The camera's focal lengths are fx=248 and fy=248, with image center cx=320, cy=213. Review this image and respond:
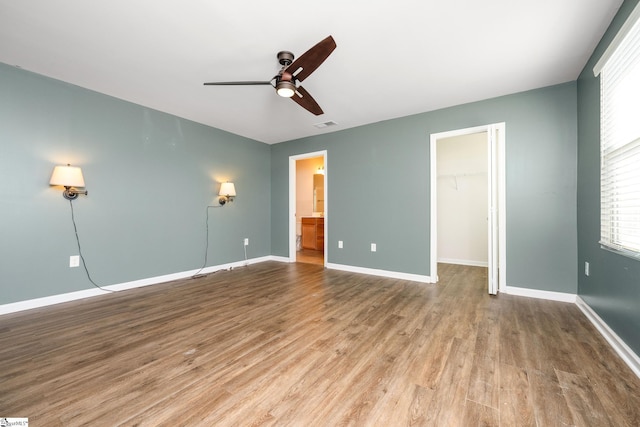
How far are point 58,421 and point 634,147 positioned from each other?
3686 mm

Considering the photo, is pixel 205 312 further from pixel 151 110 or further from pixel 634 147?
pixel 634 147

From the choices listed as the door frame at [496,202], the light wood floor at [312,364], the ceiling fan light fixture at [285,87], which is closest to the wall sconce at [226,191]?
the light wood floor at [312,364]

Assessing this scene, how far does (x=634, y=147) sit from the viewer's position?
65.4 inches

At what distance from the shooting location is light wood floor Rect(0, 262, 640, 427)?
4.07ft

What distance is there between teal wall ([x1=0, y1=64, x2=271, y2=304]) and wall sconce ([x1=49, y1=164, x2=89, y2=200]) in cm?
10

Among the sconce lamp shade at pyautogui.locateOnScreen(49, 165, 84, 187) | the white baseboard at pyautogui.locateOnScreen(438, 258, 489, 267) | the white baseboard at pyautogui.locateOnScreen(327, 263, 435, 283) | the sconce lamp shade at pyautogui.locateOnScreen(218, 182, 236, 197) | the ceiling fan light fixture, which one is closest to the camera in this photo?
the ceiling fan light fixture

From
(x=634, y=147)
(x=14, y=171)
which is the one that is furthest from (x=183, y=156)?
(x=634, y=147)

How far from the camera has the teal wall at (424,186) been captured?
2.81 metres

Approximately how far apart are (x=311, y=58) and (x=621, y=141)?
2386mm

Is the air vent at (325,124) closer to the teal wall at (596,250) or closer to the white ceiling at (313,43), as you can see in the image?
the white ceiling at (313,43)

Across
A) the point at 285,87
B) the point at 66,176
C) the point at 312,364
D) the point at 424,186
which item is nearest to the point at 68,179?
the point at 66,176

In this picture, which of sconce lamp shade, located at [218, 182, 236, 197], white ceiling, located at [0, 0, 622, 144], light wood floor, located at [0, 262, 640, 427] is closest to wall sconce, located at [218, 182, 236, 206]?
sconce lamp shade, located at [218, 182, 236, 197]

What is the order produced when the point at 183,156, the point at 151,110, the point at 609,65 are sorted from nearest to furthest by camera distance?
1. the point at 609,65
2. the point at 151,110
3. the point at 183,156

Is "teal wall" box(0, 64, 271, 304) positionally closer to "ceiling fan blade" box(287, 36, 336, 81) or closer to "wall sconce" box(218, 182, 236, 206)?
"wall sconce" box(218, 182, 236, 206)
